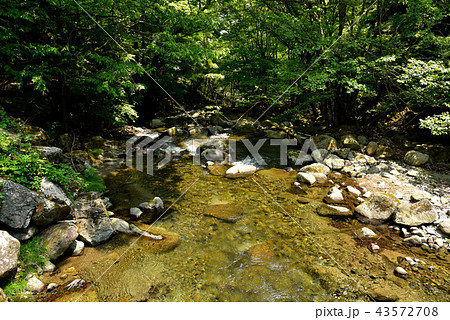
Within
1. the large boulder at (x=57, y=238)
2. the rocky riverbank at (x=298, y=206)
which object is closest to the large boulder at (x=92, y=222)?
the rocky riverbank at (x=298, y=206)

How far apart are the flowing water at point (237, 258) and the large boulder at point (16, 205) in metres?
0.95

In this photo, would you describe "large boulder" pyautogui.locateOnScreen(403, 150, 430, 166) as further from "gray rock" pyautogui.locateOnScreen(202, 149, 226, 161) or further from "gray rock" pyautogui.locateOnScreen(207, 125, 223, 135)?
"gray rock" pyautogui.locateOnScreen(207, 125, 223, 135)

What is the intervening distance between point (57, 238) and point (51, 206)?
1.80 ft

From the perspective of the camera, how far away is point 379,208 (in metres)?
5.00

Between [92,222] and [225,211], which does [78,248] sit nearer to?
[92,222]

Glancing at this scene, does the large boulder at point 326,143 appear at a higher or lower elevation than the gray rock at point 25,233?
higher

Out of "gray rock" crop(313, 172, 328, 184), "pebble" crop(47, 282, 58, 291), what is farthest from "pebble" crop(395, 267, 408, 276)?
"pebble" crop(47, 282, 58, 291)

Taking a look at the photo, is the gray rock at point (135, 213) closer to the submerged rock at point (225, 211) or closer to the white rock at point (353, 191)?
the submerged rock at point (225, 211)

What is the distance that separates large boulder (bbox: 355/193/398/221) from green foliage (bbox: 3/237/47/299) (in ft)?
20.8

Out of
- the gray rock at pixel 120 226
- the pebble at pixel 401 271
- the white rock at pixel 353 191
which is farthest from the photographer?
the white rock at pixel 353 191

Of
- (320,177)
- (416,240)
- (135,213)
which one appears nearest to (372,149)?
(320,177)

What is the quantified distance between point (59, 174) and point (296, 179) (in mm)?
6422

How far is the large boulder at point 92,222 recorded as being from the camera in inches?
156

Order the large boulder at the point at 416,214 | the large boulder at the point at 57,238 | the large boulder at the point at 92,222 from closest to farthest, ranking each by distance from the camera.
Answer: the large boulder at the point at 57,238 → the large boulder at the point at 92,222 → the large boulder at the point at 416,214
